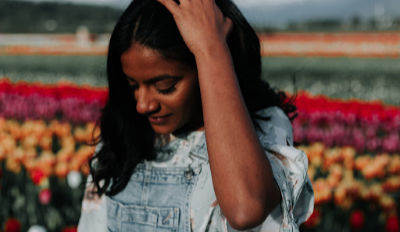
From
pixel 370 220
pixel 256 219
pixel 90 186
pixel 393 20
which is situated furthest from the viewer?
pixel 393 20

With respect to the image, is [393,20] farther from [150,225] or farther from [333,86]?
[150,225]

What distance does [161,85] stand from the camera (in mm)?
1158

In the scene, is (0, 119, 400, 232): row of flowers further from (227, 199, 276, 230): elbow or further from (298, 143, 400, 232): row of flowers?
(227, 199, 276, 230): elbow

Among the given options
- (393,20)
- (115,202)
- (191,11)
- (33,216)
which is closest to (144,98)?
(191,11)

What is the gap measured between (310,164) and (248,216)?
264 cm

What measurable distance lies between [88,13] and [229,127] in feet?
192

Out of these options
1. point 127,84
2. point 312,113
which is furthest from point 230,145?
point 312,113

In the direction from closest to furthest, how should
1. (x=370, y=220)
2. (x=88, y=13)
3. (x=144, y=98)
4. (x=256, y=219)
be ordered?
1. (x=256, y=219)
2. (x=144, y=98)
3. (x=370, y=220)
4. (x=88, y=13)

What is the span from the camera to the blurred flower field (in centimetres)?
274

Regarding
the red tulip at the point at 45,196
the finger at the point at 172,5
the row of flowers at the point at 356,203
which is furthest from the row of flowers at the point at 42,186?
the finger at the point at 172,5

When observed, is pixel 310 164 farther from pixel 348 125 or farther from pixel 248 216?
pixel 248 216

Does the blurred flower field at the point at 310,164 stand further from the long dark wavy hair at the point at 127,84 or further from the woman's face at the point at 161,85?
the woman's face at the point at 161,85

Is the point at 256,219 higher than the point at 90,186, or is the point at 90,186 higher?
the point at 256,219

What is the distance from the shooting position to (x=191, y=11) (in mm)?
1058
